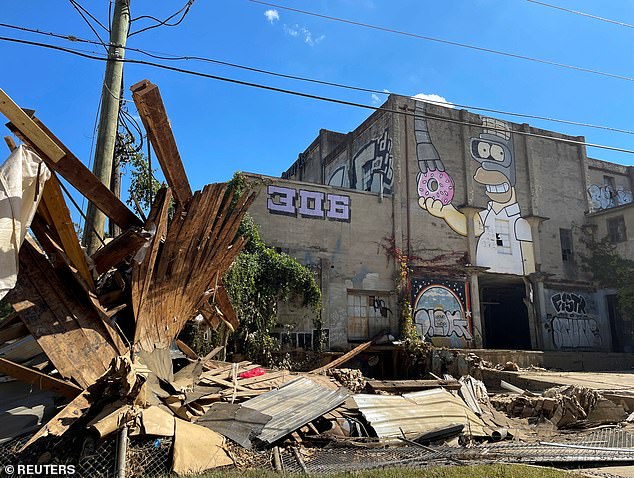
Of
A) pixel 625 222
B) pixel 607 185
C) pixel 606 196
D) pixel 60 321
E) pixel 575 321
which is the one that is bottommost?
pixel 60 321

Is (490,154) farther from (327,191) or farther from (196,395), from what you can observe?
(196,395)

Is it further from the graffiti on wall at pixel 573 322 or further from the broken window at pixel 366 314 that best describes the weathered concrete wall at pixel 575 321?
the broken window at pixel 366 314

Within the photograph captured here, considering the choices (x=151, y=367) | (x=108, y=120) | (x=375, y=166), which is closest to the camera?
(x=151, y=367)

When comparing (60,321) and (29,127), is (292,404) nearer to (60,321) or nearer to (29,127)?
(60,321)

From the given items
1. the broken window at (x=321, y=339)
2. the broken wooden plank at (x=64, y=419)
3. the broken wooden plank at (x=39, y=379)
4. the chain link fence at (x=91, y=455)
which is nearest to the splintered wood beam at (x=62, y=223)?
the broken wooden plank at (x=39, y=379)

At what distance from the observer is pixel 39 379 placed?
495 centimetres

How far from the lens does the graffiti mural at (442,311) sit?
741 inches

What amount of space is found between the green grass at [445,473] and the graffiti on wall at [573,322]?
58.9 ft

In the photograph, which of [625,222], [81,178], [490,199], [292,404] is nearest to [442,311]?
[490,199]

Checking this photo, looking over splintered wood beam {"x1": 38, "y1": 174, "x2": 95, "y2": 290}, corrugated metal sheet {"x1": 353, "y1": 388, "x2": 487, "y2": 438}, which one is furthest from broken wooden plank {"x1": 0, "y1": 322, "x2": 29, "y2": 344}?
corrugated metal sheet {"x1": 353, "y1": 388, "x2": 487, "y2": 438}

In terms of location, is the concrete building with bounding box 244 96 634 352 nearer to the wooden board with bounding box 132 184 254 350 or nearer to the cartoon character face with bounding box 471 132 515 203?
the cartoon character face with bounding box 471 132 515 203

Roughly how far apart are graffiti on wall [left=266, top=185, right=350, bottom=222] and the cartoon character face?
7335 mm

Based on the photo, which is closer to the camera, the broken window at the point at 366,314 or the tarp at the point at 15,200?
the tarp at the point at 15,200

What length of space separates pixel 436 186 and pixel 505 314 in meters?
9.31
